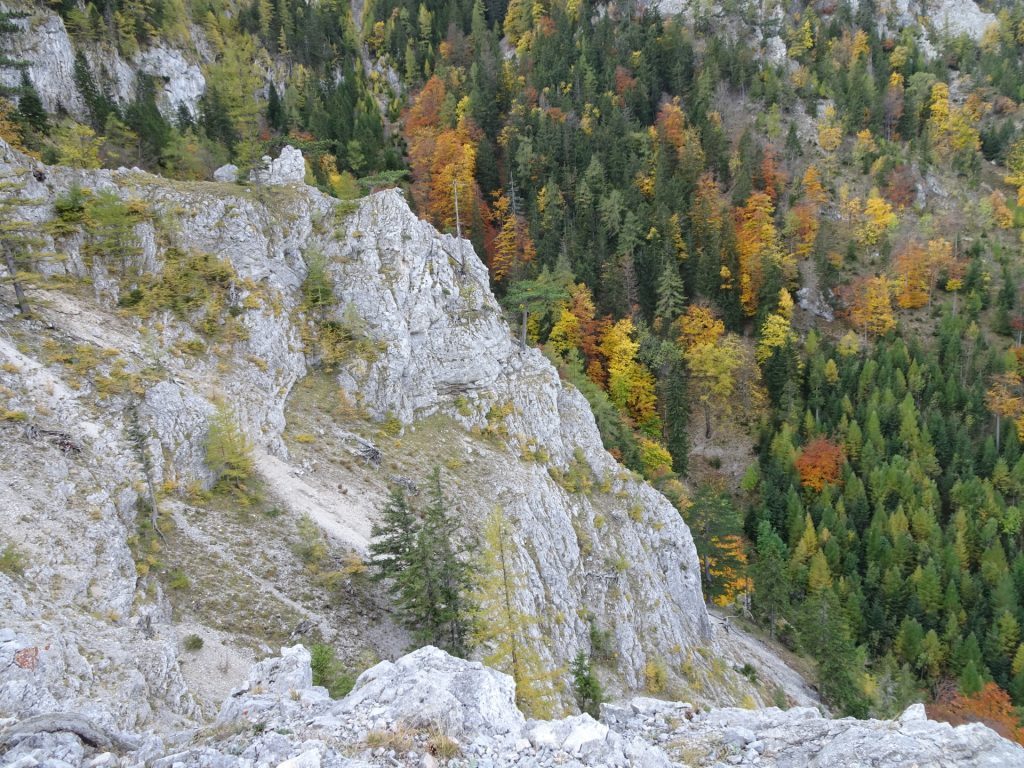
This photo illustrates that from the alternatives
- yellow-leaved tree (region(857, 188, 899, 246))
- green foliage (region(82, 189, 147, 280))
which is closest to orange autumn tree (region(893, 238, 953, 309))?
yellow-leaved tree (region(857, 188, 899, 246))

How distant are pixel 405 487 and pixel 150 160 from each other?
4233cm

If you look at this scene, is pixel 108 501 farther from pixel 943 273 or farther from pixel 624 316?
pixel 943 273

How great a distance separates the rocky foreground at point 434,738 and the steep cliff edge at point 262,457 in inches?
60.7

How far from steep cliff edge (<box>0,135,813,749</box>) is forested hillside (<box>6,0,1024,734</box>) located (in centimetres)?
897

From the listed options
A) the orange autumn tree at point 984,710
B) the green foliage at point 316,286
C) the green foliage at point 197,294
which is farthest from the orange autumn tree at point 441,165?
the orange autumn tree at point 984,710

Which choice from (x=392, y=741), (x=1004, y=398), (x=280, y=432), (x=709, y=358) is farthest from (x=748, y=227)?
(x=392, y=741)

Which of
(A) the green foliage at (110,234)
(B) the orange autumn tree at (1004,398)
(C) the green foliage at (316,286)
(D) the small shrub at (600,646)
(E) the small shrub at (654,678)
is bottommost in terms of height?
(E) the small shrub at (654,678)

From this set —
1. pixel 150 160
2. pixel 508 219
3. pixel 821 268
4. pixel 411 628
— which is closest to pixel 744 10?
pixel 821 268

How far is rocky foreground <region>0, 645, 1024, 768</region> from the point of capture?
35.3ft

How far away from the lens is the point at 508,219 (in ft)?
252

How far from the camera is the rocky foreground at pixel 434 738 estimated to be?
10.8 metres

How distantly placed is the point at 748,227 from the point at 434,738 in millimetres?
79920

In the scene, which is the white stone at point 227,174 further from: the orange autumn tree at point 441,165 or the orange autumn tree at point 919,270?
the orange autumn tree at point 919,270

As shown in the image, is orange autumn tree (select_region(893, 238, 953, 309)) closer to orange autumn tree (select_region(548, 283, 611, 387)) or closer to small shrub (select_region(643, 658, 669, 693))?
orange autumn tree (select_region(548, 283, 611, 387))
